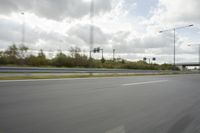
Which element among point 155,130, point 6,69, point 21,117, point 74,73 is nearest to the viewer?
point 155,130

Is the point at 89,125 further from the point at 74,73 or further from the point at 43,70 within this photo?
the point at 74,73

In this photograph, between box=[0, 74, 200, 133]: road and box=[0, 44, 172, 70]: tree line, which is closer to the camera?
box=[0, 74, 200, 133]: road

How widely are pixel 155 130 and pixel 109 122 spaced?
39.0 inches

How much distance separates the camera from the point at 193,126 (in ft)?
15.6

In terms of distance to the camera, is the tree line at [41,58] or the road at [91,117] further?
the tree line at [41,58]

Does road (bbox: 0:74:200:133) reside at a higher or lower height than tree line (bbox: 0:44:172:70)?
lower

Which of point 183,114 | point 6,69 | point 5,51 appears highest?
point 5,51

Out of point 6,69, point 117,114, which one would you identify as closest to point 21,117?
point 117,114

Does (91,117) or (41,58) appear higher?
(41,58)

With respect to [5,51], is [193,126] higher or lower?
lower

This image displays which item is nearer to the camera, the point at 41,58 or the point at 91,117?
the point at 91,117

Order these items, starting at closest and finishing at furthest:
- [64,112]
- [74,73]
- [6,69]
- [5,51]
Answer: [64,112] < [6,69] < [74,73] < [5,51]

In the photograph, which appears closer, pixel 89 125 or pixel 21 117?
pixel 89 125

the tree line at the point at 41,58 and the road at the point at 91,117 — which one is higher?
the tree line at the point at 41,58
